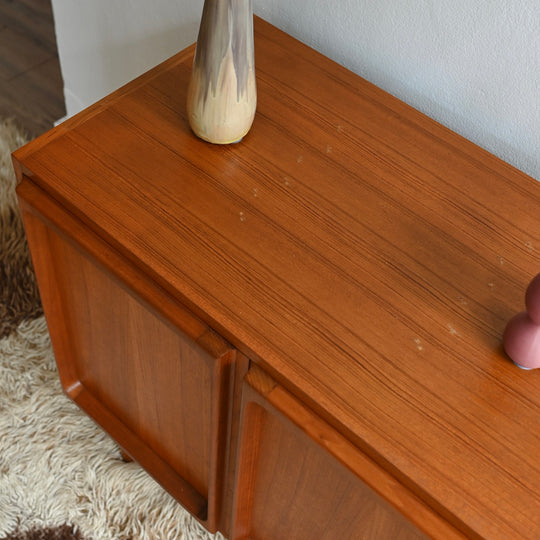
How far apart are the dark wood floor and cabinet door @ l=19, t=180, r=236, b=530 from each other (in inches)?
31.3

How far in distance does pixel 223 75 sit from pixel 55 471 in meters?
0.70

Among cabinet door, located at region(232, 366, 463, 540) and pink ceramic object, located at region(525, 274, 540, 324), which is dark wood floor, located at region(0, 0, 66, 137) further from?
pink ceramic object, located at region(525, 274, 540, 324)

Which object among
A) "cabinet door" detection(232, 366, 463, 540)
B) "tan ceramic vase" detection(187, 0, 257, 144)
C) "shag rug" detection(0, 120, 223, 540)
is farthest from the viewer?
"shag rug" detection(0, 120, 223, 540)

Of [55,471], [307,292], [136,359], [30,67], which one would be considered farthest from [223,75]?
[30,67]

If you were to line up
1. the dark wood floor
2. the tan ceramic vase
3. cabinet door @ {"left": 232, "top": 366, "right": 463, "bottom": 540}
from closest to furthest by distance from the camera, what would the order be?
cabinet door @ {"left": 232, "top": 366, "right": 463, "bottom": 540} < the tan ceramic vase < the dark wood floor

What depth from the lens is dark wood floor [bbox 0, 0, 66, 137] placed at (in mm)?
1622

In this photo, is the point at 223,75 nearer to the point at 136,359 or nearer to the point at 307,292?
the point at 307,292

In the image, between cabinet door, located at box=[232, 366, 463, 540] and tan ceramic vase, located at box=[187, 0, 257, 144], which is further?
tan ceramic vase, located at box=[187, 0, 257, 144]

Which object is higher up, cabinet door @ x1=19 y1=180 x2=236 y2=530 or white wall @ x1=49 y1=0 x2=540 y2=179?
white wall @ x1=49 y1=0 x2=540 y2=179

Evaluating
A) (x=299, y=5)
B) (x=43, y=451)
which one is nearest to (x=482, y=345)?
(x=299, y=5)

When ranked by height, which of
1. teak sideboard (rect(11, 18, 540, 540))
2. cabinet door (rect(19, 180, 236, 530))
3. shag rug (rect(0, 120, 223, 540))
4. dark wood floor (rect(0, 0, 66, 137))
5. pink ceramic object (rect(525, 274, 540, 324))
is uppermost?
pink ceramic object (rect(525, 274, 540, 324))

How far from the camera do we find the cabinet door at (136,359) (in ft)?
2.29

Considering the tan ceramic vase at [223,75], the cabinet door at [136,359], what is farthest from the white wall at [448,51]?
the cabinet door at [136,359]

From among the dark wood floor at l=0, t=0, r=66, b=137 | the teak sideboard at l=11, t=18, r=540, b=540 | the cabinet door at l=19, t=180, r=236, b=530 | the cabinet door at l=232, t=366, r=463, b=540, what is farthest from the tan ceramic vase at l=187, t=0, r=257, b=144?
the dark wood floor at l=0, t=0, r=66, b=137
